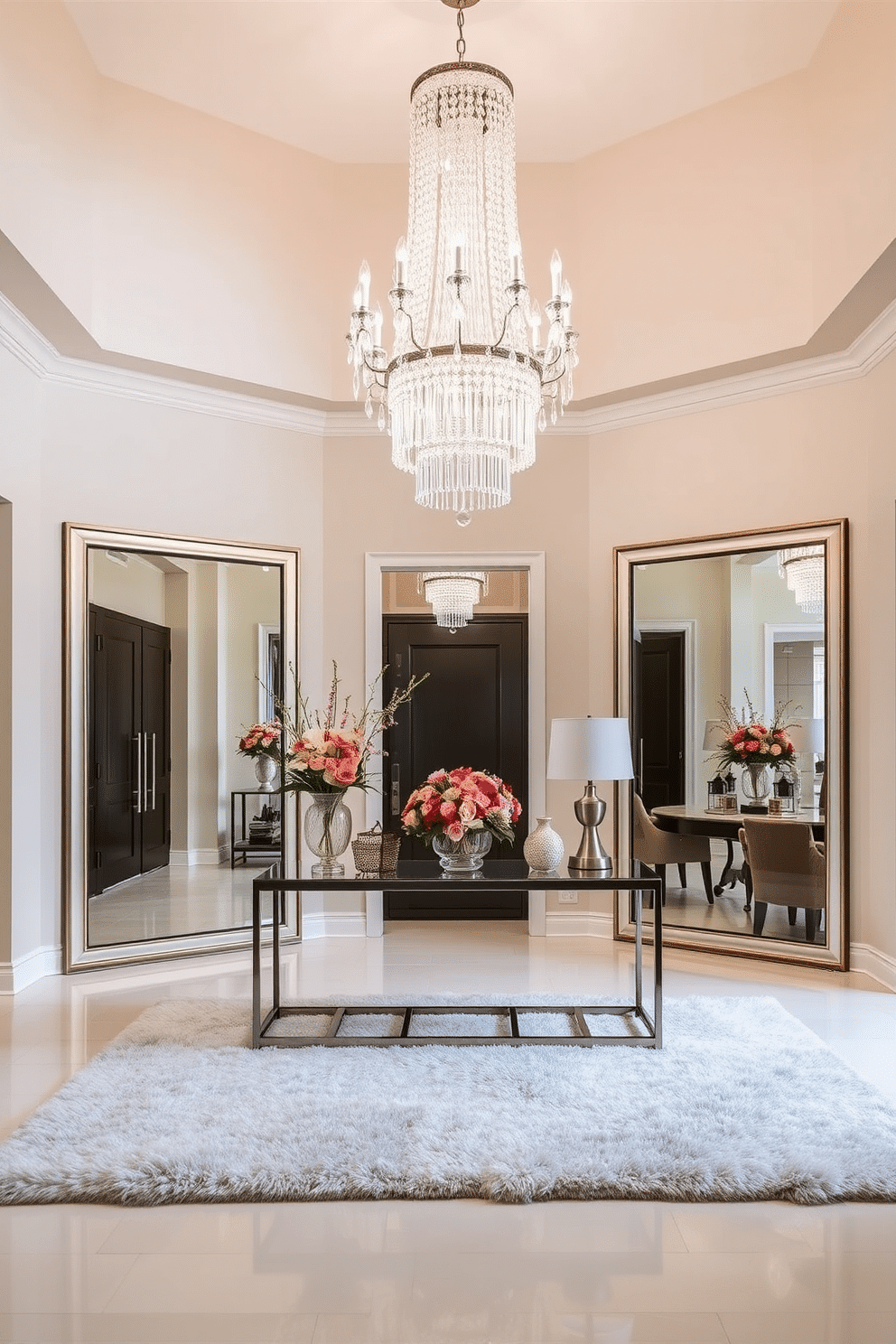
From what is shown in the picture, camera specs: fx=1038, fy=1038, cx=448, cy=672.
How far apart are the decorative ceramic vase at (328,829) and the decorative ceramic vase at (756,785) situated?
2.46 metres

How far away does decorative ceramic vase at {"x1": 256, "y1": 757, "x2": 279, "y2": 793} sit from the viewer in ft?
19.4

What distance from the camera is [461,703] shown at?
7.11m

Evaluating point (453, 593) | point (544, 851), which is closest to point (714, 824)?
point (544, 851)

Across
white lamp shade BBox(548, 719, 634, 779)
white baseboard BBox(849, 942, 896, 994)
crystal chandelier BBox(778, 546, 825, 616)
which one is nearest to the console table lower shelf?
white lamp shade BBox(548, 719, 634, 779)

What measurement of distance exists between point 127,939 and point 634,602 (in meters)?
3.39

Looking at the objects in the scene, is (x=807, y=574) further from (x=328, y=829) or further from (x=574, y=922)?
(x=328, y=829)

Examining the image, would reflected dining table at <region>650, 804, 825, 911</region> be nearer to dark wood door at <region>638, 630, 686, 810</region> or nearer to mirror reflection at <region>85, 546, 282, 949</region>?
dark wood door at <region>638, 630, 686, 810</region>

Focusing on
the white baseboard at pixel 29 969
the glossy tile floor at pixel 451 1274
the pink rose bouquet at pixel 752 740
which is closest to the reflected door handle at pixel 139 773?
the white baseboard at pixel 29 969

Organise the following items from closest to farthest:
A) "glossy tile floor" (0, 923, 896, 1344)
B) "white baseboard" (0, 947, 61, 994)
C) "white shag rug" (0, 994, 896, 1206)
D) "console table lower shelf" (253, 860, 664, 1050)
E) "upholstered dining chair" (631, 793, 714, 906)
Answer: "glossy tile floor" (0, 923, 896, 1344) → "white shag rug" (0, 994, 896, 1206) → "console table lower shelf" (253, 860, 664, 1050) → "white baseboard" (0, 947, 61, 994) → "upholstered dining chair" (631, 793, 714, 906)

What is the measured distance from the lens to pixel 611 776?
4.27 m

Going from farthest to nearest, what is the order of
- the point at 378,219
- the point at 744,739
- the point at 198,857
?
the point at 378,219 → the point at 198,857 → the point at 744,739

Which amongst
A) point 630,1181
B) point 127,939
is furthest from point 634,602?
point 630,1181

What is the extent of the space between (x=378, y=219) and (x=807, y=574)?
10.4 ft

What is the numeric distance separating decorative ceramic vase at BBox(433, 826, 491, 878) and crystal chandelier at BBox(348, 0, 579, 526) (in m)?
1.33
